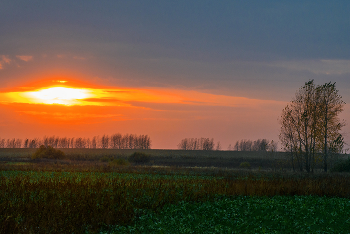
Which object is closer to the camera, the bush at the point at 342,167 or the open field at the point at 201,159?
the bush at the point at 342,167

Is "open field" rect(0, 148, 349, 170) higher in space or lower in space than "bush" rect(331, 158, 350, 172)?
lower

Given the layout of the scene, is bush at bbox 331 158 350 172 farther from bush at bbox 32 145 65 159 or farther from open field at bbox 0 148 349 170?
bush at bbox 32 145 65 159

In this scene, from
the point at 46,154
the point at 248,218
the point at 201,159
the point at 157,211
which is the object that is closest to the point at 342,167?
the point at 248,218

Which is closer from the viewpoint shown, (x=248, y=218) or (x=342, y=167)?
(x=248, y=218)

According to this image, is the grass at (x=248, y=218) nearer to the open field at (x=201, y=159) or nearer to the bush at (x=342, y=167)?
the bush at (x=342, y=167)

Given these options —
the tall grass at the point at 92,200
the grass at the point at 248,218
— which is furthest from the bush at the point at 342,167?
the grass at the point at 248,218

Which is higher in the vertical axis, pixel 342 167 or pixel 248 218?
pixel 342 167

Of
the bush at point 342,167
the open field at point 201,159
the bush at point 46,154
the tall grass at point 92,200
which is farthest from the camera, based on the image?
the bush at point 46,154

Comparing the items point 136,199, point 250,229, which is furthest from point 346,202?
point 136,199

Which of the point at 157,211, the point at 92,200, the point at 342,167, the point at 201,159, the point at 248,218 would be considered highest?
the point at 342,167

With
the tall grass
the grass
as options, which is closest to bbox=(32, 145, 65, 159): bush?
the tall grass

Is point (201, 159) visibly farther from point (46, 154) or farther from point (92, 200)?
point (92, 200)

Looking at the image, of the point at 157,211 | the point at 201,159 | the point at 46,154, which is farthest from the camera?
the point at 201,159

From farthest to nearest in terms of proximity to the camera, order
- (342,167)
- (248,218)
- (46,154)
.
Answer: (46,154)
(342,167)
(248,218)
